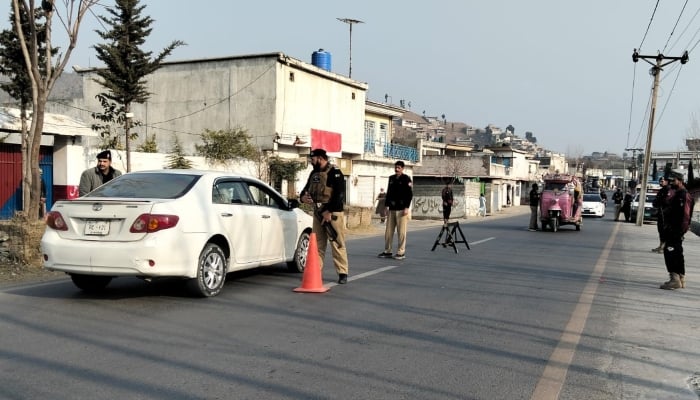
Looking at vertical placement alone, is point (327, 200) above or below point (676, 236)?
above

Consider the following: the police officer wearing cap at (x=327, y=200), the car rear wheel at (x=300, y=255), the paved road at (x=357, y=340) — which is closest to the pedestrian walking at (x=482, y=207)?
the paved road at (x=357, y=340)

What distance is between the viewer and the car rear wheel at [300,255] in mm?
10094

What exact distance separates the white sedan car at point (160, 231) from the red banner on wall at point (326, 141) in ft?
66.5

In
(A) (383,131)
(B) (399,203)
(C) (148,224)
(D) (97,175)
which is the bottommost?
(C) (148,224)

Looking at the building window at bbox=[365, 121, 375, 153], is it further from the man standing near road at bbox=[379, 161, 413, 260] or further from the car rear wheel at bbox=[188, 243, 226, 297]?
the car rear wheel at bbox=[188, 243, 226, 297]

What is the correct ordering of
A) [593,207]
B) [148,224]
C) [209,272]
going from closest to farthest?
1. [148,224]
2. [209,272]
3. [593,207]

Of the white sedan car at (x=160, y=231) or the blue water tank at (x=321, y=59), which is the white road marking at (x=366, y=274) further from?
the blue water tank at (x=321, y=59)

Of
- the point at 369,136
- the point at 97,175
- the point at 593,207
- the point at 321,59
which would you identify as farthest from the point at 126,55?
the point at 593,207

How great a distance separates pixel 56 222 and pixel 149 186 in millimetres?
1146

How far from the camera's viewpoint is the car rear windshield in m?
7.82

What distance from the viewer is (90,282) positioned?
818 cm

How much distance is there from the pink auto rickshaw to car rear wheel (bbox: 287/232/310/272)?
1522 cm

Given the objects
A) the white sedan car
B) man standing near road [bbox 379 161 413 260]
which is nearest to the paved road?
the white sedan car

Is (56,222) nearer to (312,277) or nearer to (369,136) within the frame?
(312,277)
